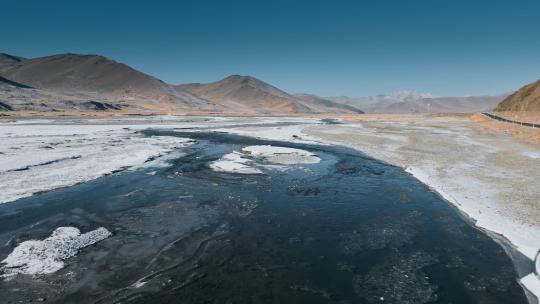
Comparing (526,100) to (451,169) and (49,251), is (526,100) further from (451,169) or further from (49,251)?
(49,251)

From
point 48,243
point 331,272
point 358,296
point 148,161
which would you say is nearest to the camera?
point 358,296

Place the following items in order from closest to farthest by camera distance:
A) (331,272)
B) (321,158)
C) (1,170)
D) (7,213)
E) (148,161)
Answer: (331,272), (7,213), (1,170), (148,161), (321,158)

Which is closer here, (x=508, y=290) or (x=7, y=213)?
(x=508, y=290)

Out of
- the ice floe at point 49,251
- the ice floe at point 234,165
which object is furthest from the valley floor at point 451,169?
the ice floe at point 49,251

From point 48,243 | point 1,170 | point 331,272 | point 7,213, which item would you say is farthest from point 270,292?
point 1,170

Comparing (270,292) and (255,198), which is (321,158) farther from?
(270,292)

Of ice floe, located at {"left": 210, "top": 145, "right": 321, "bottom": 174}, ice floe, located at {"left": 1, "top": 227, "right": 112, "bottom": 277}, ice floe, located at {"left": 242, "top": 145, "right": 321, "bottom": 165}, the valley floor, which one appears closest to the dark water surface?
ice floe, located at {"left": 1, "top": 227, "right": 112, "bottom": 277}

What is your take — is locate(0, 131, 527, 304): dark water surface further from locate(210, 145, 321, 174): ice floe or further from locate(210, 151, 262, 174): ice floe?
locate(210, 145, 321, 174): ice floe
